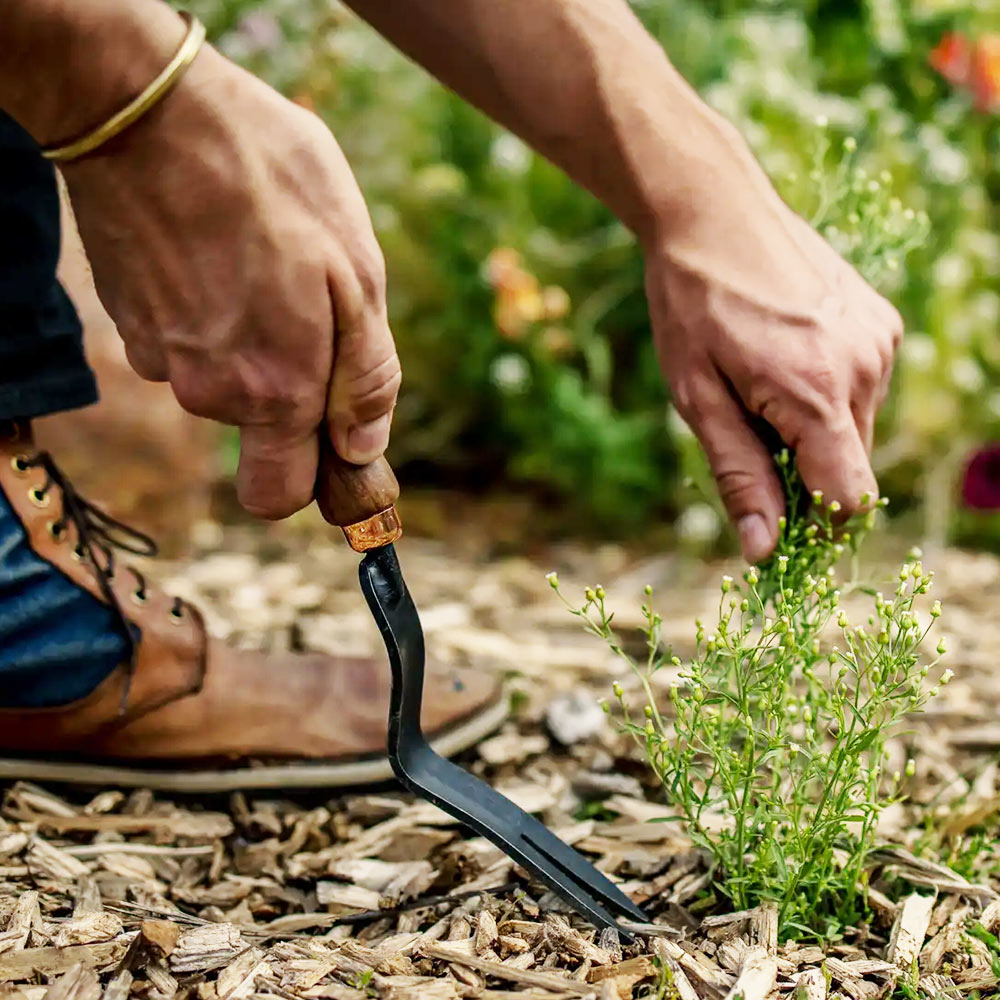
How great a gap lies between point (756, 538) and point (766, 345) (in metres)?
0.24

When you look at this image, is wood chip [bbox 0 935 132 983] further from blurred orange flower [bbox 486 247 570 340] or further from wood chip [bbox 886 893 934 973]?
blurred orange flower [bbox 486 247 570 340]

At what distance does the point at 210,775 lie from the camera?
5.35 ft

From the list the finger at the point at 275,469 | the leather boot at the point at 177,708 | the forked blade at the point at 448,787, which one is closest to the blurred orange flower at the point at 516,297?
the leather boot at the point at 177,708

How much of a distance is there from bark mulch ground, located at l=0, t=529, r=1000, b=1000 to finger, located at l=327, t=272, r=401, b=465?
20.9 inches

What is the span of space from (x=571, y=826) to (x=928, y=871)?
18.1 inches

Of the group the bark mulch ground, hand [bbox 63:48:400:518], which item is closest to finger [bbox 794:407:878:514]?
the bark mulch ground

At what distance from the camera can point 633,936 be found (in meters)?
1.21

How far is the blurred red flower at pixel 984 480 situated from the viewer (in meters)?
2.72

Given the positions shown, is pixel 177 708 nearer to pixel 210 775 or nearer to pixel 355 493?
pixel 210 775

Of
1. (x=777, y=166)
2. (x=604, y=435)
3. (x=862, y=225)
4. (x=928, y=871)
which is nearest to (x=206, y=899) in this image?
(x=928, y=871)

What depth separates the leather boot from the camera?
5.08 ft

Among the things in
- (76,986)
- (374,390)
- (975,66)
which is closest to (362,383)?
(374,390)

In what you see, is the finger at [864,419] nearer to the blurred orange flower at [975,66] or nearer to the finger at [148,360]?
the finger at [148,360]

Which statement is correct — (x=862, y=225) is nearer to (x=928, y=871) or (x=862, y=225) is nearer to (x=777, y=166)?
(x=928, y=871)
